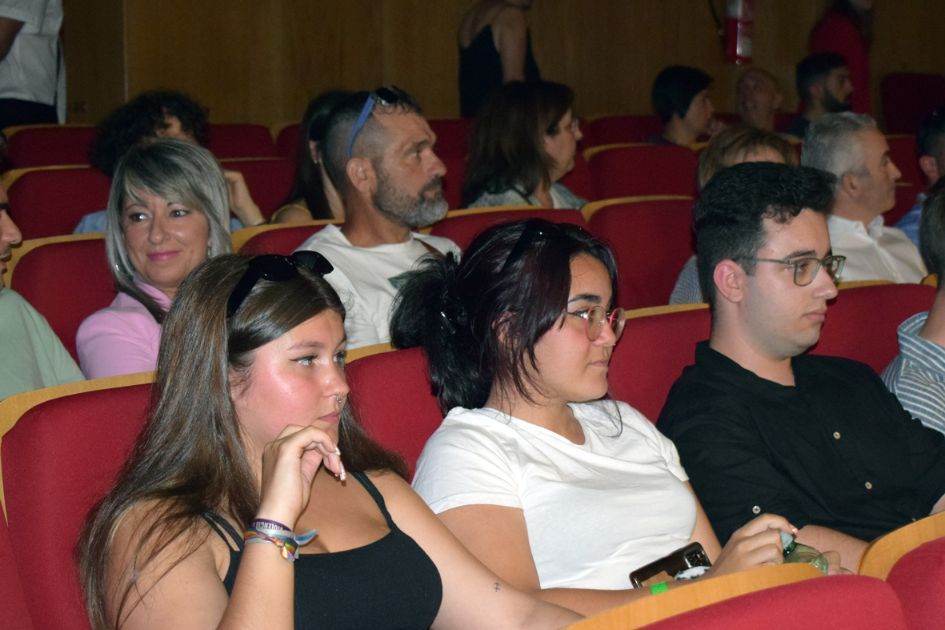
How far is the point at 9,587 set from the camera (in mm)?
1765

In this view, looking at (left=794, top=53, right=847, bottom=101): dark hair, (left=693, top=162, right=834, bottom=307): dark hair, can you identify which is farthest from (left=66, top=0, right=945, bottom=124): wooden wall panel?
(left=693, top=162, right=834, bottom=307): dark hair

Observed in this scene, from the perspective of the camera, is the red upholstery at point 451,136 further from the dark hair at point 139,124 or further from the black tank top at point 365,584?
the black tank top at point 365,584

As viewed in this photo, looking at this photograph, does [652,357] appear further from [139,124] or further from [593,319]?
[139,124]

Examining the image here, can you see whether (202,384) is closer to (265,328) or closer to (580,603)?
(265,328)

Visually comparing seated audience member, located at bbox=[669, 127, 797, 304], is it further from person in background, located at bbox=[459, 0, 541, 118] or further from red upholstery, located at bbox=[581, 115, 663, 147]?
red upholstery, located at bbox=[581, 115, 663, 147]

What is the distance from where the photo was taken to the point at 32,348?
2.64m

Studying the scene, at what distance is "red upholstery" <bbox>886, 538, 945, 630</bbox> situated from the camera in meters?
1.33

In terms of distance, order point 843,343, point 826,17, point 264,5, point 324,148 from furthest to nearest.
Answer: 1. point 826,17
2. point 264,5
3. point 324,148
4. point 843,343

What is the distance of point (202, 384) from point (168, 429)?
8 cm

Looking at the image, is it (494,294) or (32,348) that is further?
(32,348)

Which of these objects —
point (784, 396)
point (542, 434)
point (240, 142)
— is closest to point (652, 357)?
point (784, 396)

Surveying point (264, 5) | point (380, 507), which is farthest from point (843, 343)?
point (264, 5)

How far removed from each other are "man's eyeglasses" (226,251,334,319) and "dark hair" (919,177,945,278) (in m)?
1.60

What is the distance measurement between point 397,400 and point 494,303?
248mm
